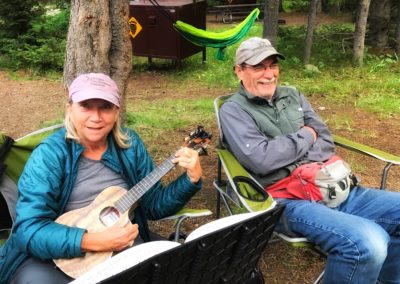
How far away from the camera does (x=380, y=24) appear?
938 cm

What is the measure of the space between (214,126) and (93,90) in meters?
3.29

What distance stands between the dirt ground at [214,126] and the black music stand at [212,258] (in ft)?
3.99

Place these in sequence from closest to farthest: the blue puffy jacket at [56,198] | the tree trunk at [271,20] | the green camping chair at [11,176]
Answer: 1. the blue puffy jacket at [56,198]
2. the green camping chair at [11,176]
3. the tree trunk at [271,20]

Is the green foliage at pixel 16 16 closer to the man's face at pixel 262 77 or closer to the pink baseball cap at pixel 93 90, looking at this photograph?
the man's face at pixel 262 77

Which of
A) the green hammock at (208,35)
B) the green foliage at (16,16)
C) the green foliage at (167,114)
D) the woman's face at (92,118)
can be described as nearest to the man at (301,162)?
the woman's face at (92,118)

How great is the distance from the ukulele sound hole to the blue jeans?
87 centimetres

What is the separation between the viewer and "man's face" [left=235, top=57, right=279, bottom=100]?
2631mm

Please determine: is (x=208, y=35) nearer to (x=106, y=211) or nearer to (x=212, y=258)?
(x=106, y=211)

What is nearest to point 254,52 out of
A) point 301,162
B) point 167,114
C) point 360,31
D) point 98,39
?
point 301,162

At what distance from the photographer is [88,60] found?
318 cm

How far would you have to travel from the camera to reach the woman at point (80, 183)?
1.87 m

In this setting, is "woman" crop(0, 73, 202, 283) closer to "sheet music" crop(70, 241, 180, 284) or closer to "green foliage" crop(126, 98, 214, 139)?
"sheet music" crop(70, 241, 180, 284)

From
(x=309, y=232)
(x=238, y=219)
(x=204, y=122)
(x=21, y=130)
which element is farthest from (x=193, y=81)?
(x=238, y=219)

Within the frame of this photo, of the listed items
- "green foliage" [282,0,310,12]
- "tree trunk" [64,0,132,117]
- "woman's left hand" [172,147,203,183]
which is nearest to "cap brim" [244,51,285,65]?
"woman's left hand" [172,147,203,183]
